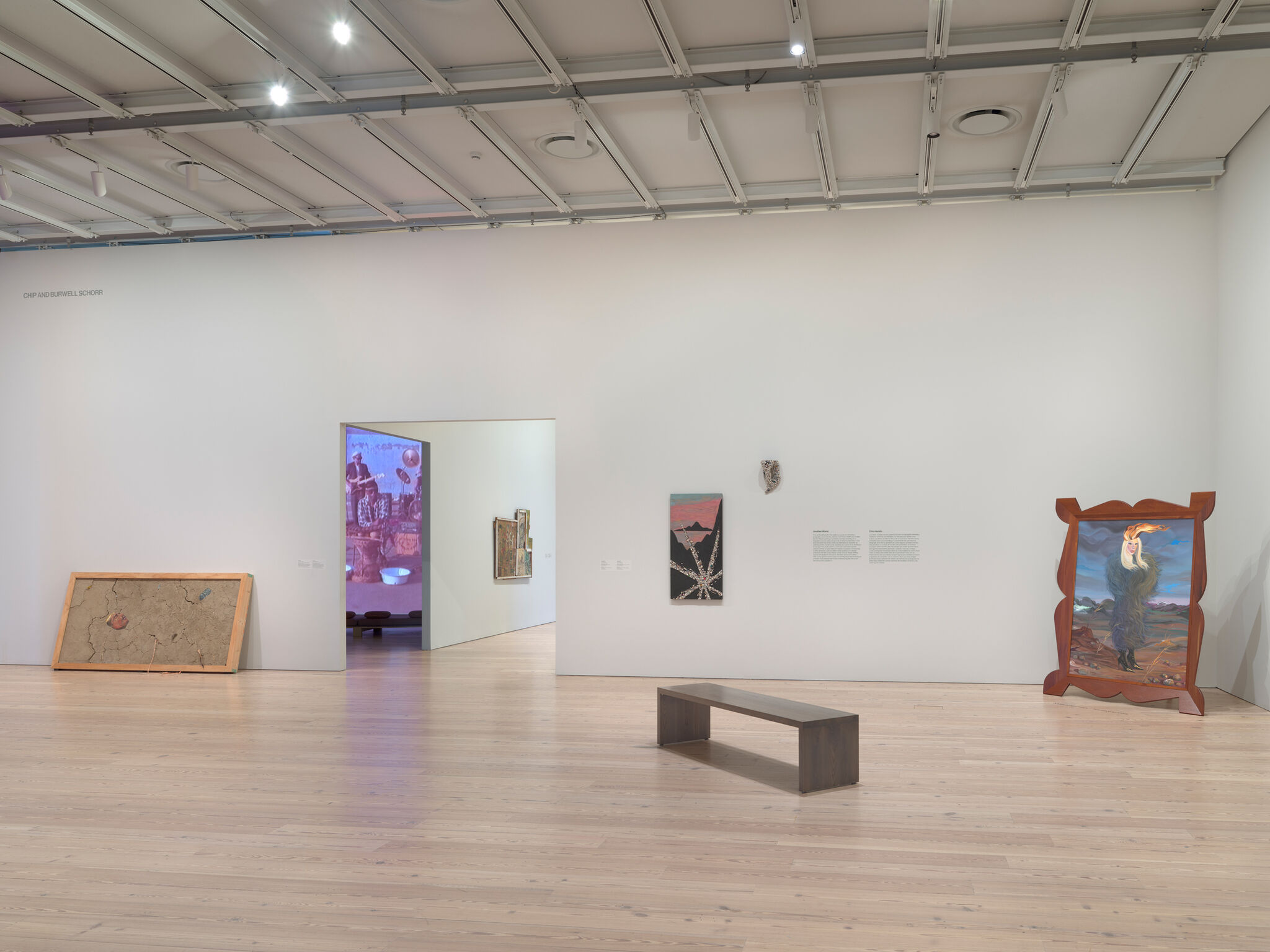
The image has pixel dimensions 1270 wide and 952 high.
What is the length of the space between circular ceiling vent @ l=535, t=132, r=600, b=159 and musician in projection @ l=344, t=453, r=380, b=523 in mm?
7656

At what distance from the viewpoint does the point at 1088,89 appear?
7273 mm

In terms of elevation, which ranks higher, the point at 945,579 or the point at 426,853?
the point at 945,579

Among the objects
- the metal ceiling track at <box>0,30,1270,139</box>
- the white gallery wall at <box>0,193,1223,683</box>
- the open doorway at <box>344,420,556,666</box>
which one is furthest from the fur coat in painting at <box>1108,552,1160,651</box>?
the open doorway at <box>344,420,556,666</box>

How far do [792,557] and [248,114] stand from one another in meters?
6.17

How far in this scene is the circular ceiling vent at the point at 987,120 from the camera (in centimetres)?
763

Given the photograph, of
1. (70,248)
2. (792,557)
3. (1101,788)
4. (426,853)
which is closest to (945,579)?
(792,557)

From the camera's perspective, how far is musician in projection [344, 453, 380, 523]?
48.7 feet

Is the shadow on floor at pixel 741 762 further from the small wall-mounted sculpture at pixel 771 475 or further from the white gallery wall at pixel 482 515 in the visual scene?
the white gallery wall at pixel 482 515

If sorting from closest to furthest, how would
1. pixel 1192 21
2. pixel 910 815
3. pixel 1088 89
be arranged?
pixel 910 815
pixel 1192 21
pixel 1088 89

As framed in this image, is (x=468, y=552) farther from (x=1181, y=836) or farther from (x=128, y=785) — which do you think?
(x=1181, y=836)

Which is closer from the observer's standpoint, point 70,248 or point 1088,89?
point 1088,89

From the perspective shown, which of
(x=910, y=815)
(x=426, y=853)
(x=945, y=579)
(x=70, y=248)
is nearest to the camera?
(x=426, y=853)

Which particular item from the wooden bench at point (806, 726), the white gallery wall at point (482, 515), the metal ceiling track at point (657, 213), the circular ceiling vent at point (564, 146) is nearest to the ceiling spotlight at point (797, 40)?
the circular ceiling vent at point (564, 146)

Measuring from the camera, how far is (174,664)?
1048 cm
